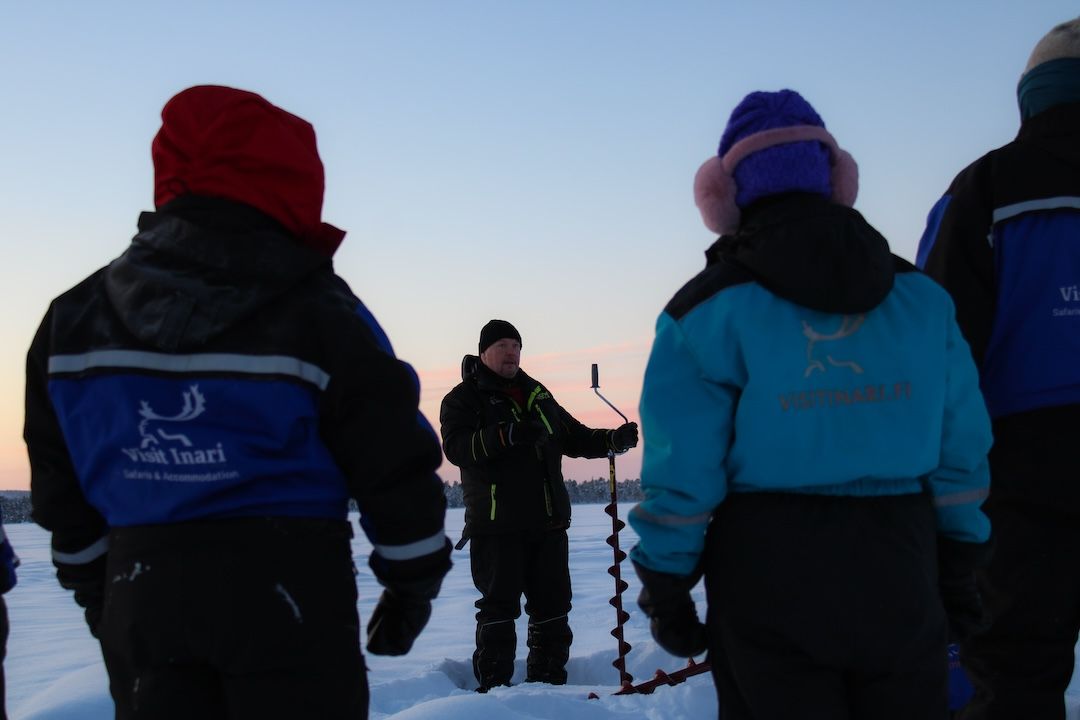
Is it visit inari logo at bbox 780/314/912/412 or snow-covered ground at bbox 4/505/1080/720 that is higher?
visit inari logo at bbox 780/314/912/412

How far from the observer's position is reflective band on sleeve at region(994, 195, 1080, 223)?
2.54 metres

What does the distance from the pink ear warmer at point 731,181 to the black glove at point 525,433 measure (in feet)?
10.5

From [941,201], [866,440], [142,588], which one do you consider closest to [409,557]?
[142,588]

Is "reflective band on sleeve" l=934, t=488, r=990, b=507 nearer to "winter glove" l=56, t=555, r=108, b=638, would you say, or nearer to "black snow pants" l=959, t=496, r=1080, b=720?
"black snow pants" l=959, t=496, r=1080, b=720

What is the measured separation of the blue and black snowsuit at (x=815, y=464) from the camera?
1881 mm

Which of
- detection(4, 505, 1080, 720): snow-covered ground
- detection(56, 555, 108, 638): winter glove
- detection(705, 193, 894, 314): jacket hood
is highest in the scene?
detection(705, 193, 894, 314): jacket hood

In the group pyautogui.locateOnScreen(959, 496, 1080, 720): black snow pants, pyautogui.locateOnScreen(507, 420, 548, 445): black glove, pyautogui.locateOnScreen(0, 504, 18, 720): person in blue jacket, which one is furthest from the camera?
pyautogui.locateOnScreen(507, 420, 548, 445): black glove

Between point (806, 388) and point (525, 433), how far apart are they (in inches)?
139

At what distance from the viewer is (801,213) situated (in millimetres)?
2070

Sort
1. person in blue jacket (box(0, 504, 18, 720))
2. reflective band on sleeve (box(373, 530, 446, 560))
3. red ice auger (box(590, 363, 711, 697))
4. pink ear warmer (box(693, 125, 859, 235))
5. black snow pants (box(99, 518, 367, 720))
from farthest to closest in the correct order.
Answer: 1. red ice auger (box(590, 363, 711, 697))
2. person in blue jacket (box(0, 504, 18, 720))
3. pink ear warmer (box(693, 125, 859, 235))
4. reflective band on sleeve (box(373, 530, 446, 560))
5. black snow pants (box(99, 518, 367, 720))

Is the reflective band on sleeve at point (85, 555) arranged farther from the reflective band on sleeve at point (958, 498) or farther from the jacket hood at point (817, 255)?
the reflective band on sleeve at point (958, 498)

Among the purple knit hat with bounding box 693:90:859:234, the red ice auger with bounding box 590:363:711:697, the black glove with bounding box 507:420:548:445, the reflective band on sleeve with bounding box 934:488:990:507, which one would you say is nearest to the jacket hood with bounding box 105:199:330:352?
the purple knit hat with bounding box 693:90:859:234

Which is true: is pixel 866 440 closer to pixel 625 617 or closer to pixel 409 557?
pixel 409 557

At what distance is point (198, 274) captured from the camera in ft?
6.61
